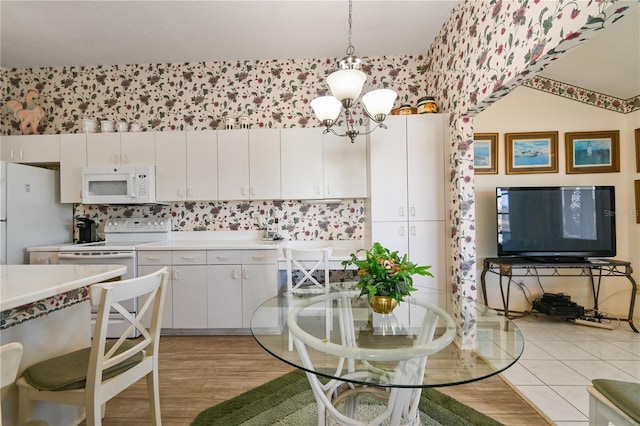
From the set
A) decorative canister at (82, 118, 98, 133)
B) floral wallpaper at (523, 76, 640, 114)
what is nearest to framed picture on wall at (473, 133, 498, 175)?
floral wallpaper at (523, 76, 640, 114)

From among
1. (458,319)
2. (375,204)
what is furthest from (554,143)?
(458,319)

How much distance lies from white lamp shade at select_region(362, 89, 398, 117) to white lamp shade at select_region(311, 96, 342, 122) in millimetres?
192

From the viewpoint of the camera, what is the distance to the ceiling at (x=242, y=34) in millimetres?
2467

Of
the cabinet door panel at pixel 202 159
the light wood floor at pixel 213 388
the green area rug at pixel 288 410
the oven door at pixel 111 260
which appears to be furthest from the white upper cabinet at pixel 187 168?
the green area rug at pixel 288 410

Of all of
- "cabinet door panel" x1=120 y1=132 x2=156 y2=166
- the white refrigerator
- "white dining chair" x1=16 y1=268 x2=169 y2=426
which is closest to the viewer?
"white dining chair" x1=16 y1=268 x2=169 y2=426

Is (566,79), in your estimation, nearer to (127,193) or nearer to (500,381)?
(500,381)

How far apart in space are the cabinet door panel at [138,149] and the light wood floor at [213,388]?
78.7 inches

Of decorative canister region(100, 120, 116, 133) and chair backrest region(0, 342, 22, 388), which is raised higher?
decorative canister region(100, 120, 116, 133)

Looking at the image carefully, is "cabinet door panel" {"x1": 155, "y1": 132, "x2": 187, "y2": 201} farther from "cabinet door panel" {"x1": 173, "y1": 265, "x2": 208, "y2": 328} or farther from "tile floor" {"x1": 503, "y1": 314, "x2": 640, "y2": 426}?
"tile floor" {"x1": 503, "y1": 314, "x2": 640, "y2": 426}

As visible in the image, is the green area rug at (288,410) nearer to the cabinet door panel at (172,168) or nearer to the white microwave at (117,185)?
the cabinet door panel at (172,168)

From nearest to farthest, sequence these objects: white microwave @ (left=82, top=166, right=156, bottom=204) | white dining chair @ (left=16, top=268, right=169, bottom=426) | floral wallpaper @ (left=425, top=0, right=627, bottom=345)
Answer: white dining chair @ (left=16, top=268, right=169, bottom=426), floral wallpaper @ (left=425, top=0, right=627, bottom=345), white microwave @ (left=82, top=166, right=156, bottom=204)

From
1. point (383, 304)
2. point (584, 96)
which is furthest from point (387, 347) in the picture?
point (584, 96)

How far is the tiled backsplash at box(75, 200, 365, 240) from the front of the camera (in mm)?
3340

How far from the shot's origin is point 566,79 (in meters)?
3.28
